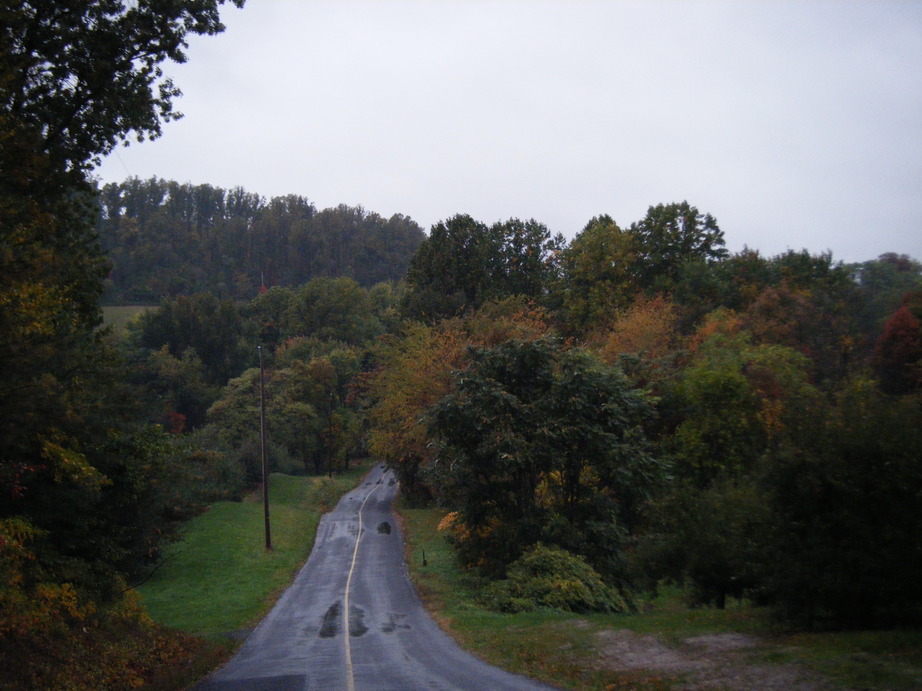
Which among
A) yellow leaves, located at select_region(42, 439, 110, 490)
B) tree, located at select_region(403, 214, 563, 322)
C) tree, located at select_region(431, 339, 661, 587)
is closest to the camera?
yellow leaves, located at select_region(42, 439, 110, 490)

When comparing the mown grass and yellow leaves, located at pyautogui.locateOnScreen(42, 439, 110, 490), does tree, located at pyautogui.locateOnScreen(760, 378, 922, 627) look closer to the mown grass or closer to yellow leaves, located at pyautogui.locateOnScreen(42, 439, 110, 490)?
the mown grass

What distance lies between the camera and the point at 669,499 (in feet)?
69.3

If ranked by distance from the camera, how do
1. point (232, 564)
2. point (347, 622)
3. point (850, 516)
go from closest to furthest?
point (850, 516), point (347, 622), point (232, 564)

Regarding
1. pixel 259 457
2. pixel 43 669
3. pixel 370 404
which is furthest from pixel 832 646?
pixel 259 457

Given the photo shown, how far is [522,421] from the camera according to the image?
25.6 meters

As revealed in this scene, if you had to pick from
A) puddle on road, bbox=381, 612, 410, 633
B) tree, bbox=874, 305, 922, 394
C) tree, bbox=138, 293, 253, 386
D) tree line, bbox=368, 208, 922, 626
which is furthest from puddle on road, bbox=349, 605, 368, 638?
tree, bbox=138, 293, 253, 386

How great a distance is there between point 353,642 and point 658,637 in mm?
8414

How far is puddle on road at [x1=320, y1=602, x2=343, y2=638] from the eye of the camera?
69.0 ft

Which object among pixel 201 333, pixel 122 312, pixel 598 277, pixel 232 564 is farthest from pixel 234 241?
pixel 232 564

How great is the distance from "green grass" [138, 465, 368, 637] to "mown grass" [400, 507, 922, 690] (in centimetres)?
727

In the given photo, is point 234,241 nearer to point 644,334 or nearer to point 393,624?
point 644,334

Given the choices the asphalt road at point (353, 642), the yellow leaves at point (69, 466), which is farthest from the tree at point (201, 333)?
the yellow leaves at point (69, 466)

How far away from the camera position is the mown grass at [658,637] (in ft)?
33.8

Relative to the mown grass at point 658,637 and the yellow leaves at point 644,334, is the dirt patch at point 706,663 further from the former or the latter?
the yellow leaves at point 644,334
